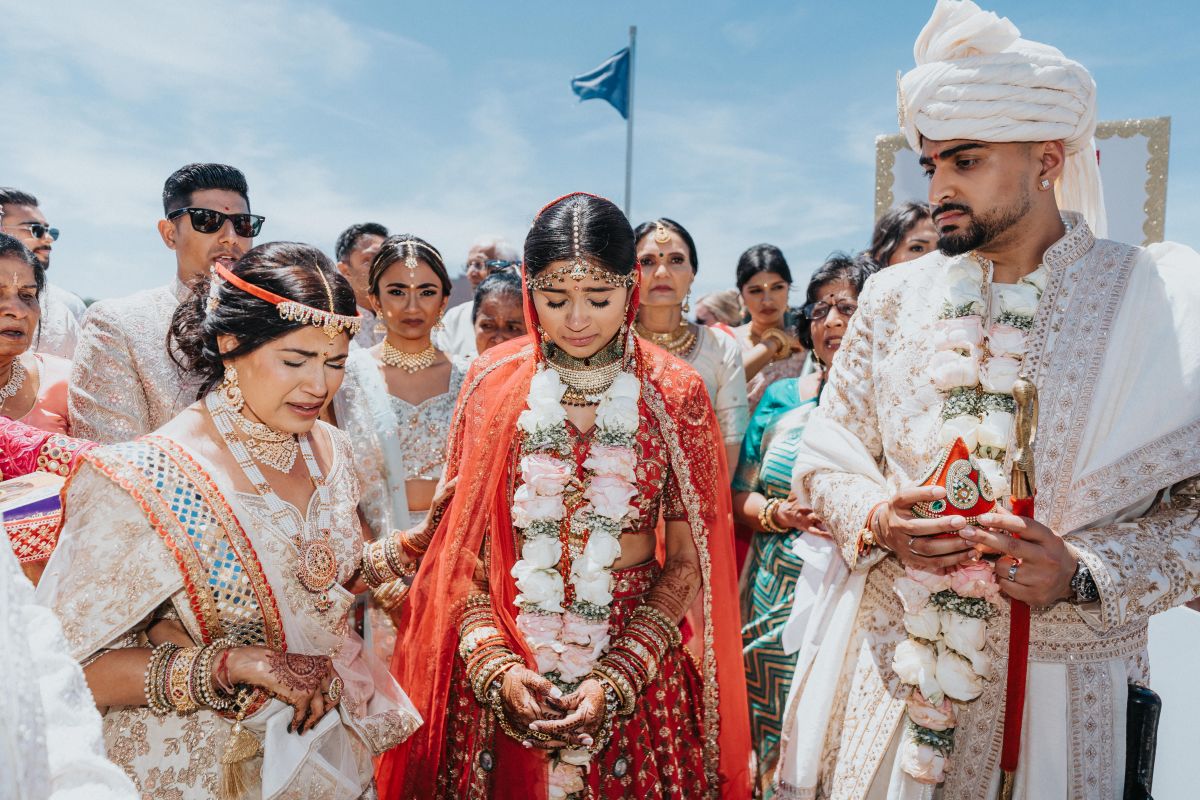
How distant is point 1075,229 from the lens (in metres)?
2.09

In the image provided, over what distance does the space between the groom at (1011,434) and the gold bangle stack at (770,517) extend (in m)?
1.05

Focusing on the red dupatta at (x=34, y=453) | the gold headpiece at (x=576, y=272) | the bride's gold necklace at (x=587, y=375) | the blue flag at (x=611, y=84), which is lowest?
the red dupatta at (x=34, y=453)

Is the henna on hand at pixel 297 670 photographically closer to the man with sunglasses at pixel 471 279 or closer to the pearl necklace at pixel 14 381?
the pearl necklace at pixel 14 381

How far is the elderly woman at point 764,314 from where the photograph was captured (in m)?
5.01

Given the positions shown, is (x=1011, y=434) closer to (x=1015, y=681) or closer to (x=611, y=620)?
(x=1015, y=681)

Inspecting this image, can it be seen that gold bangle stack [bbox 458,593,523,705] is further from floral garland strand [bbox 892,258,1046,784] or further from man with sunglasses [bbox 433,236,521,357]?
man with sunglasses [bbox 433,236,521,357]

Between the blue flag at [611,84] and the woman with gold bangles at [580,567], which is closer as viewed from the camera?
the woman with gold bangles at [580,567]

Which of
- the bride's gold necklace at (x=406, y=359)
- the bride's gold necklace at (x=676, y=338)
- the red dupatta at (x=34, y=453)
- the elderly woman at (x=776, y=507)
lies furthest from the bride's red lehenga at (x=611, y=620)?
the bride's gold necklace at (x=676, y=338)

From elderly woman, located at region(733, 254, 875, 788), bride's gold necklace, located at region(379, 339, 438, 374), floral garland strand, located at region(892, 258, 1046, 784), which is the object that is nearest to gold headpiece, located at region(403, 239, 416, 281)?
bride's gold necklace, located at region(379, 339, 438, 374)

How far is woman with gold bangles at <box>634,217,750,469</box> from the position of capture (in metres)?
4.37

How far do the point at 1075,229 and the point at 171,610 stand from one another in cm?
239

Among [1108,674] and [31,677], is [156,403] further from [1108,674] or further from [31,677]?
[1108,674]

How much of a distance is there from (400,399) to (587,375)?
5.22 ft

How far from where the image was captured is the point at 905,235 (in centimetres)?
379
